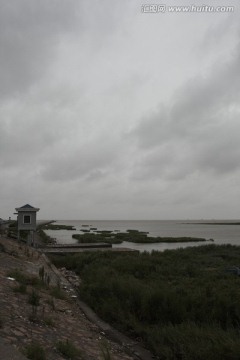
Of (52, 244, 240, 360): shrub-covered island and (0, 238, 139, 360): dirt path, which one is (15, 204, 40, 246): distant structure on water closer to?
(52, 244, 240, 360): shrub-covered island

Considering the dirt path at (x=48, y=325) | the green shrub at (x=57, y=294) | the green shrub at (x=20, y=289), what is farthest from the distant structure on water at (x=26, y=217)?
the green shrub at (x=20, y=289)

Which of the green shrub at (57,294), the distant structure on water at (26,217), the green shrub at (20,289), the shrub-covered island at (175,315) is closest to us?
the shrub-covered island at (175,315)

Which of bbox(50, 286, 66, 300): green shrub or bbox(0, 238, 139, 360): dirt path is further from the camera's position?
bbox(50, 286, 66, 300): green shrub

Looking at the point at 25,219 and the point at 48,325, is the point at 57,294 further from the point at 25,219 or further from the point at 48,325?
the point at 25,219

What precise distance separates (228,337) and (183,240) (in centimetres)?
4838

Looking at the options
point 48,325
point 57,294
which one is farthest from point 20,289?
point 48,325

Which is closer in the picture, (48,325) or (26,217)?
(48,325)

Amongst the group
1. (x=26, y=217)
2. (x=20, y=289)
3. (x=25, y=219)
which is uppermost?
(x=26, y=217)

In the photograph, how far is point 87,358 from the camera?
5910 mm

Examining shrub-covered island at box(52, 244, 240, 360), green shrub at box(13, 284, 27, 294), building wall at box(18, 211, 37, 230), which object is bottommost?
shrub-covered island at box(52, 244, 240, 360)

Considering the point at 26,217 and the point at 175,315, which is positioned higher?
the point at 26,217

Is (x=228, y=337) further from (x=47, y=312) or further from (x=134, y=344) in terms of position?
(x=47, y=312)

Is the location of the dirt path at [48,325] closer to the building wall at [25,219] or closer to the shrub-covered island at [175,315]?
the shrub-covered island at [175,315]

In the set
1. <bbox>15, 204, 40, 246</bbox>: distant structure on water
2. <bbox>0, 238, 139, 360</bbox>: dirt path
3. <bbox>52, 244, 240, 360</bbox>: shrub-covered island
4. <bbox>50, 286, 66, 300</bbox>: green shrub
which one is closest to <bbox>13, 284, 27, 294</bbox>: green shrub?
<bbox>0, 238, 139, 360</bbox>: dirt path
